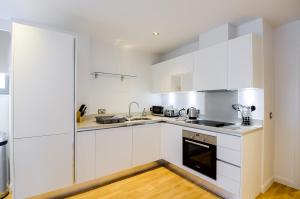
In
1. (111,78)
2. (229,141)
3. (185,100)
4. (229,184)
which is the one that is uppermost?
(111,78)

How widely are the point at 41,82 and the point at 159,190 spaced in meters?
2.06

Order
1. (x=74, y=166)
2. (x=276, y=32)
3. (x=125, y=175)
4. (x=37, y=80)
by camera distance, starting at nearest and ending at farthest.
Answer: (x=37, y=80) < (x=74, y=166) < (x=276, y=32) < (x=125, y=175)

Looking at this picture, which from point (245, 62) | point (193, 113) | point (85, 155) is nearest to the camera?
point (245, 62)

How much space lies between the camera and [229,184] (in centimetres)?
187

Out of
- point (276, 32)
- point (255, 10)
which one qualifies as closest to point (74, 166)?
Result: point (255, 10)

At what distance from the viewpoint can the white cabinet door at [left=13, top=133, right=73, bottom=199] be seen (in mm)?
1725

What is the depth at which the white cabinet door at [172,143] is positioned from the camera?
2558mm

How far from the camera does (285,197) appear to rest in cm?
199

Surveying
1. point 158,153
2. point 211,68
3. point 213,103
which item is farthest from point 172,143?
point 211,68

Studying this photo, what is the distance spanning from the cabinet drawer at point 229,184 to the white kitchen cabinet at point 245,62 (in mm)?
1154

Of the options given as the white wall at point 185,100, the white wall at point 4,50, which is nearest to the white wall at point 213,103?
the white wall at point 185,100

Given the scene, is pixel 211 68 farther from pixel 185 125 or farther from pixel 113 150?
pixel 113 150

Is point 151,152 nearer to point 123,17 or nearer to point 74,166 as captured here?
point 74,166

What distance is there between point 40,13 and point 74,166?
2.04m
